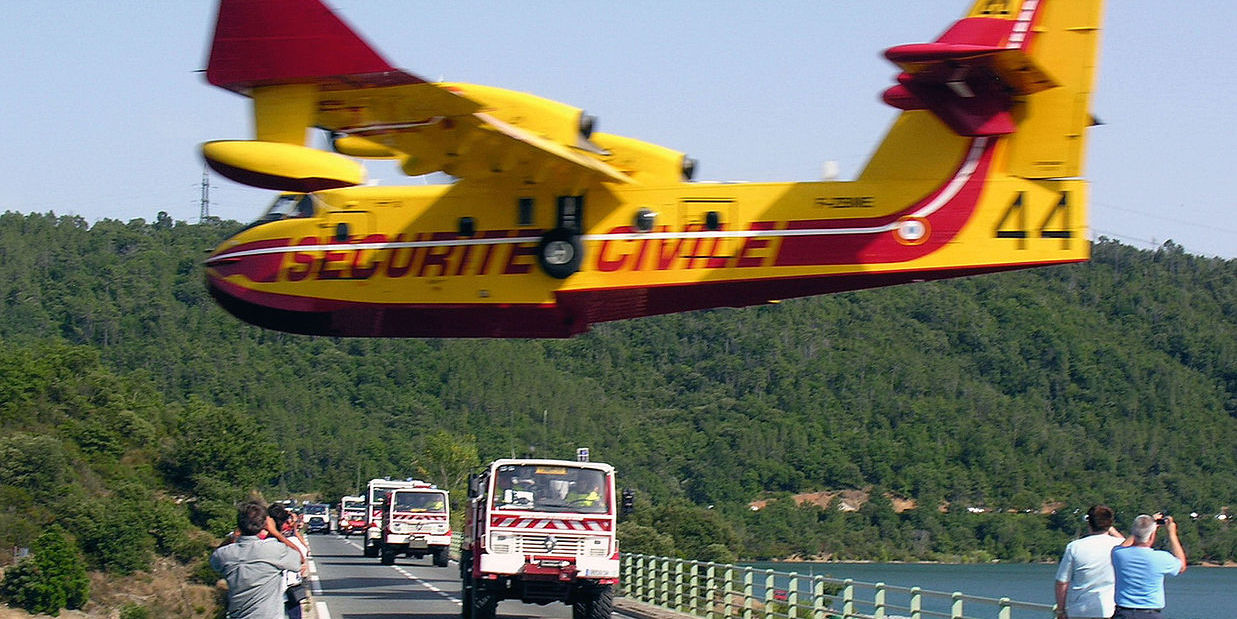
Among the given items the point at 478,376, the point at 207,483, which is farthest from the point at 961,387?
the point at 207,483

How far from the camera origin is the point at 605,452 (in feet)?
438

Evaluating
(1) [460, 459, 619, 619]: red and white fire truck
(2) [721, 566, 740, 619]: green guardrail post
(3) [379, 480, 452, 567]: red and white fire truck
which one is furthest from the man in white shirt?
(3) [379, 480, 452, 567]: red and white fire truck

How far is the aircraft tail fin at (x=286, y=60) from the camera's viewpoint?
1836 cm

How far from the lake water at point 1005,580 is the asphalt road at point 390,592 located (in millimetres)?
50283

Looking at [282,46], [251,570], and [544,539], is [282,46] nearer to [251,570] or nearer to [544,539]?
[544,539]

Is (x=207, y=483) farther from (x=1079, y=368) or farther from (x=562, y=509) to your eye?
(x=1079, y=368)

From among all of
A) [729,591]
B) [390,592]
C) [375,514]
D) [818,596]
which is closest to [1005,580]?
[375,514]

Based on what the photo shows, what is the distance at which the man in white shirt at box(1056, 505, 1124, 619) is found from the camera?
11188 millimetres

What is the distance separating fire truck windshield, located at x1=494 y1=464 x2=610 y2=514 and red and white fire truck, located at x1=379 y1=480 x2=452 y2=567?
2166cm

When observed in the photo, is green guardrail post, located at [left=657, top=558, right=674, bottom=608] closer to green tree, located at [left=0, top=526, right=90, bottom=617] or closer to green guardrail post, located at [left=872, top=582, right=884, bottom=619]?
green guardrail post, located at [left=872, top=582, right=884, bottom=619]

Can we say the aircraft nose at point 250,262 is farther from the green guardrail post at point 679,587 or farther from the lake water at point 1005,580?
the lake water at point 1005,580

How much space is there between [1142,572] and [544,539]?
10.9 m

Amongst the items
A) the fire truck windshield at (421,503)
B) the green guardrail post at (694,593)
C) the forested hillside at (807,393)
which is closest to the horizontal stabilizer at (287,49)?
the green guardrail post at (694,593)

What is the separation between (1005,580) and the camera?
109 m
